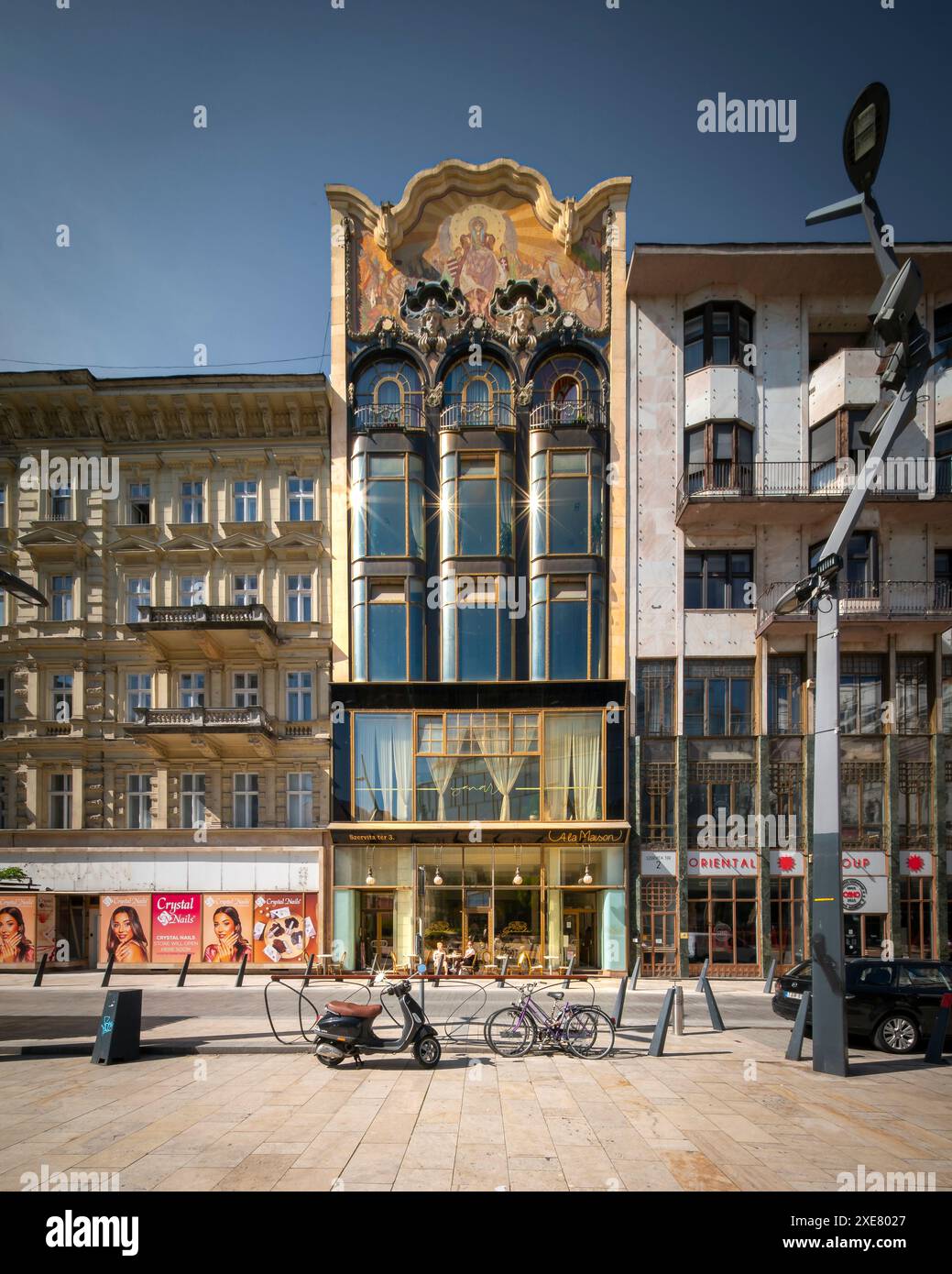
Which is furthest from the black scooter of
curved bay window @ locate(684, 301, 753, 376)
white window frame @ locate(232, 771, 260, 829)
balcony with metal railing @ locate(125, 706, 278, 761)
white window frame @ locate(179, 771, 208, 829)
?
curved bay window @ locate(684, 301, 753, 376)

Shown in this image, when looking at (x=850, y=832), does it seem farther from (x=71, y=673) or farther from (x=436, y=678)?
(x=71, y=673)

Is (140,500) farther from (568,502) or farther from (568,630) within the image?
(568,630)

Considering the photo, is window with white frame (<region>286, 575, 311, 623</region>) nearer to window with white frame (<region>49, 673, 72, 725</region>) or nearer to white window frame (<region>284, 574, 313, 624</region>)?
white window frame (<region>284, 574, 313, 624</region>)

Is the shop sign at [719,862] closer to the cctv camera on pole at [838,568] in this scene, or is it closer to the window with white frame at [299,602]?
the cctv camera on pole at [838,568]

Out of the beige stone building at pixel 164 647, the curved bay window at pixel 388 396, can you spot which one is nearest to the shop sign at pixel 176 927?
the beige stone building at pixel 164 647

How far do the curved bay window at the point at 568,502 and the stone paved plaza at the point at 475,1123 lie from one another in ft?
55.6

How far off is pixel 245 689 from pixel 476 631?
8044mm

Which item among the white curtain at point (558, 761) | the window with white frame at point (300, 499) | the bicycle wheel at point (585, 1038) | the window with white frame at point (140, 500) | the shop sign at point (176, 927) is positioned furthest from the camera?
the window with white frame at point (140, 500)

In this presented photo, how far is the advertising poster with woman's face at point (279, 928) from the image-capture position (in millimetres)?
25562

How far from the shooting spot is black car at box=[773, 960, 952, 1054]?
1398 cm

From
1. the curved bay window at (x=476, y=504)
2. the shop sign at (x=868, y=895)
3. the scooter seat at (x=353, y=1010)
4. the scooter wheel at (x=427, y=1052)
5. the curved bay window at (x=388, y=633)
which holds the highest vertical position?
the curved bay window at (x=476, y=504)

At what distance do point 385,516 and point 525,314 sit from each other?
330 inches

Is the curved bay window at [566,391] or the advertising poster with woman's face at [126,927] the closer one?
the advertising poster with woman's face at [126,927]

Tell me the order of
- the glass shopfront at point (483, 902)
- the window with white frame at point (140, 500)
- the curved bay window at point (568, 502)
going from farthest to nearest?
the window with white frame at point (140, 500)
the curved bay window at point (568, 502)
the glass shopfront at point (483, 902)
